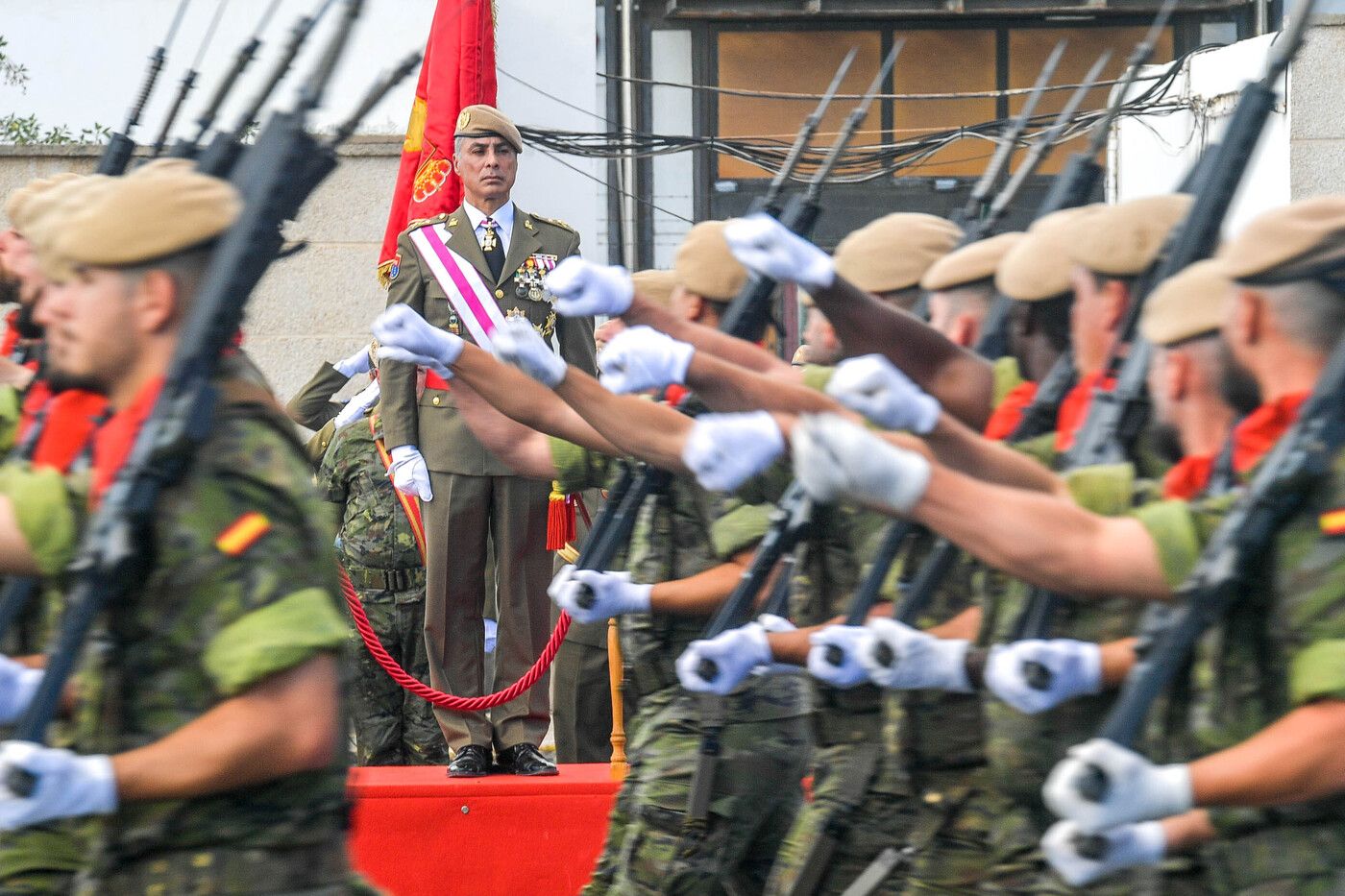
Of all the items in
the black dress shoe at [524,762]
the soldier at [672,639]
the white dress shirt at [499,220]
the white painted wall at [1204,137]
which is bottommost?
the black dress shoe at [524,762]

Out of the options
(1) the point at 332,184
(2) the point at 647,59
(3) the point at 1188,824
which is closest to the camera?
(3) the point at 1188,824

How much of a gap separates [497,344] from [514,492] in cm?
Answer: 230

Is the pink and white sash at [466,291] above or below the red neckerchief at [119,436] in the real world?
above

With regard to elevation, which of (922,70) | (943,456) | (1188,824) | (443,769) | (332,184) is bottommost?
(443,769)

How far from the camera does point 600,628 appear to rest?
6.96 metres

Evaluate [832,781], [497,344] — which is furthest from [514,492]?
[832,781]

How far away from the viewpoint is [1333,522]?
8.10 feet

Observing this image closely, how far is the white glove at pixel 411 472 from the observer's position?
264 inches

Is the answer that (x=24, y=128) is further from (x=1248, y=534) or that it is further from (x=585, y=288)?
(x=1248, y=534)

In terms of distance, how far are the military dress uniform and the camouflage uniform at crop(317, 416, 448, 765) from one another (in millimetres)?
885

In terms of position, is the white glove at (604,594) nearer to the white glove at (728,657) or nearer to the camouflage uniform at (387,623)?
the white glove at (728,657)

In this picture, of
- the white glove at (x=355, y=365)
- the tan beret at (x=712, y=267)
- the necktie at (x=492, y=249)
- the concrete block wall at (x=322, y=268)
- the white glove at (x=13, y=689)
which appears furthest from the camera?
Answer: the concrete block wall at (x=322, y=268)

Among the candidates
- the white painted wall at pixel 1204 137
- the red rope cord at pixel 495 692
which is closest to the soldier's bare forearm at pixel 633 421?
the red rope cord at pixel 495 692

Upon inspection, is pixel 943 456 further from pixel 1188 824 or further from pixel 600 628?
pixel 600 628
